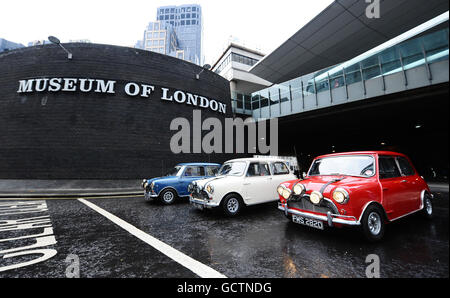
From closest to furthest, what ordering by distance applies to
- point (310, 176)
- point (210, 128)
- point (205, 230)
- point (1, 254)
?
point (1, 254) < point (205, 230) < point (310, 176) < point (210, 128)

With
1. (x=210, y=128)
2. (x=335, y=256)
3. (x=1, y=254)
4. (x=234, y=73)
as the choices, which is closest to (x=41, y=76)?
(x=210, y=128)

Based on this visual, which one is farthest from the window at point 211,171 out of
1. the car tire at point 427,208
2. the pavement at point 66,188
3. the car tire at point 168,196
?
the car tire at point 427,208

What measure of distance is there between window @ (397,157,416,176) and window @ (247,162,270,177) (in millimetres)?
3201

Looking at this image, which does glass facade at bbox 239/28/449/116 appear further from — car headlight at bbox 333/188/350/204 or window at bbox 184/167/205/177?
window at bbox 184/167/205/177

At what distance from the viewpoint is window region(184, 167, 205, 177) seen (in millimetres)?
8033

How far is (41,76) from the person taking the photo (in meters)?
12.5

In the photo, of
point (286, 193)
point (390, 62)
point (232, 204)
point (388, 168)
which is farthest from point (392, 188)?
point (390, 62)

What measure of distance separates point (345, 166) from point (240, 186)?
8.75 ft

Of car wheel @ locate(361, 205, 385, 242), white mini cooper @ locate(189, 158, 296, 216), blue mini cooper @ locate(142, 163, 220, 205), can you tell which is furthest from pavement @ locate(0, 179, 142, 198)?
car wheel @ locate(361, 205, 385, 242)

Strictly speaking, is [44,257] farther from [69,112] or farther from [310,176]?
[69,112]

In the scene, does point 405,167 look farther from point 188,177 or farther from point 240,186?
point 188,177

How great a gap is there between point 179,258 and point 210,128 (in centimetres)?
1301

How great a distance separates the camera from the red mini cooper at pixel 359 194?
3.50 meters

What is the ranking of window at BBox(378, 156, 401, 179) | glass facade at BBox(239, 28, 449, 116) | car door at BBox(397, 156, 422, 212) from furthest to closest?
glass facade at BBox(239, 28, 449, 116)
car door at BBox(397, 156, 422, 212)
window at BBox(378, 156, 401, 179)
